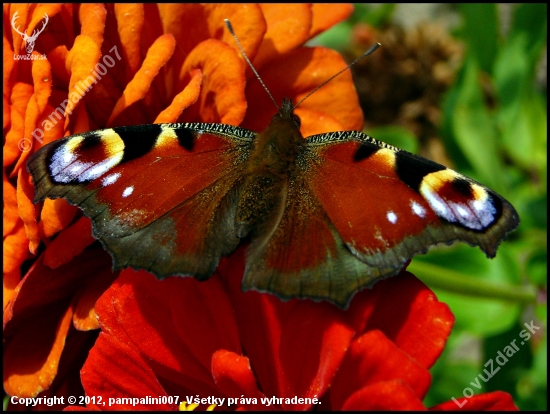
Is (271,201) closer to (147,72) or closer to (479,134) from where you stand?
(147,72)

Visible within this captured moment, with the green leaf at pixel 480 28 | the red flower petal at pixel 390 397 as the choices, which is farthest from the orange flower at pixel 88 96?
the green leaf at pixel 480 28

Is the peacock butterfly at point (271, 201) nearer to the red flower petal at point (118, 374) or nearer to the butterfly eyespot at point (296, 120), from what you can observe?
the butterfly eyespot at point (296, 120)

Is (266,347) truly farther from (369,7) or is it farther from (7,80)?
(369,7)

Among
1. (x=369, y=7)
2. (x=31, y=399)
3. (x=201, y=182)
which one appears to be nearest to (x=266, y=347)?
(x=201, y=182)

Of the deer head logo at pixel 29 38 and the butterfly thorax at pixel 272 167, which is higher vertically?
the deer head logo at pixel 29 38

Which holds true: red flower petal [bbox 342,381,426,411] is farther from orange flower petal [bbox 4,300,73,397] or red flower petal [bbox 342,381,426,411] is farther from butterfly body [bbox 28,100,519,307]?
orange flower petal [bbox 4,300,73,397]

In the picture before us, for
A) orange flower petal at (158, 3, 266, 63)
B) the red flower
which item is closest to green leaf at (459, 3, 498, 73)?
orange flower petal at (158, 3, 266, 63)
